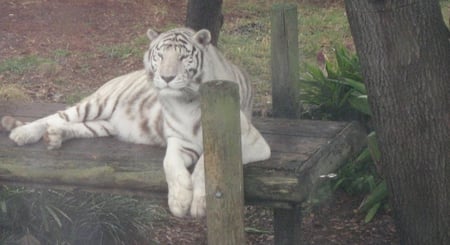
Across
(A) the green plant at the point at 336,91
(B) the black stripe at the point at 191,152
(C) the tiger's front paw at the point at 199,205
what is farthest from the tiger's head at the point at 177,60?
(A) the green plant at the point at 336,91

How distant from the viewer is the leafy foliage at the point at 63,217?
493cm

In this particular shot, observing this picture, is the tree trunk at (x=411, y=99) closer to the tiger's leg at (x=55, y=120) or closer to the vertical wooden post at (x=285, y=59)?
the vertical wooden post at (x=285, y=59)

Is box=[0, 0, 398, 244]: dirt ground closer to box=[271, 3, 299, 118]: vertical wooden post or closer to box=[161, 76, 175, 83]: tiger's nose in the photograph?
box=[271, 3, 299, 118]: vertical wooden post

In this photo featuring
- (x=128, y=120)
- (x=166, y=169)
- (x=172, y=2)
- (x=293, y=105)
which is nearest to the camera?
(x=166, y=169)

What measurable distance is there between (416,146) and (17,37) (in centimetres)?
629

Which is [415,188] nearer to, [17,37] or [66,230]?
[66,230]

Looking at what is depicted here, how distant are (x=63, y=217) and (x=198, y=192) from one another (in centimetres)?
146

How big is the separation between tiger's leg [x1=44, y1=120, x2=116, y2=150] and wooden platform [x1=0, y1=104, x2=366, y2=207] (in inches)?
1.7

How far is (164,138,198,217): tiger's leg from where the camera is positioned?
3742mm

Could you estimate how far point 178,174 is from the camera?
3881 mm

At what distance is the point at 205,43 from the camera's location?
418 centimetres

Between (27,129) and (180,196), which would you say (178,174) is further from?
(27,129)

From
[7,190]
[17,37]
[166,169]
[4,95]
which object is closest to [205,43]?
[166,169]

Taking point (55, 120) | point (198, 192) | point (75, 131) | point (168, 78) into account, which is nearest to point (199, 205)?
point (198, 192)
